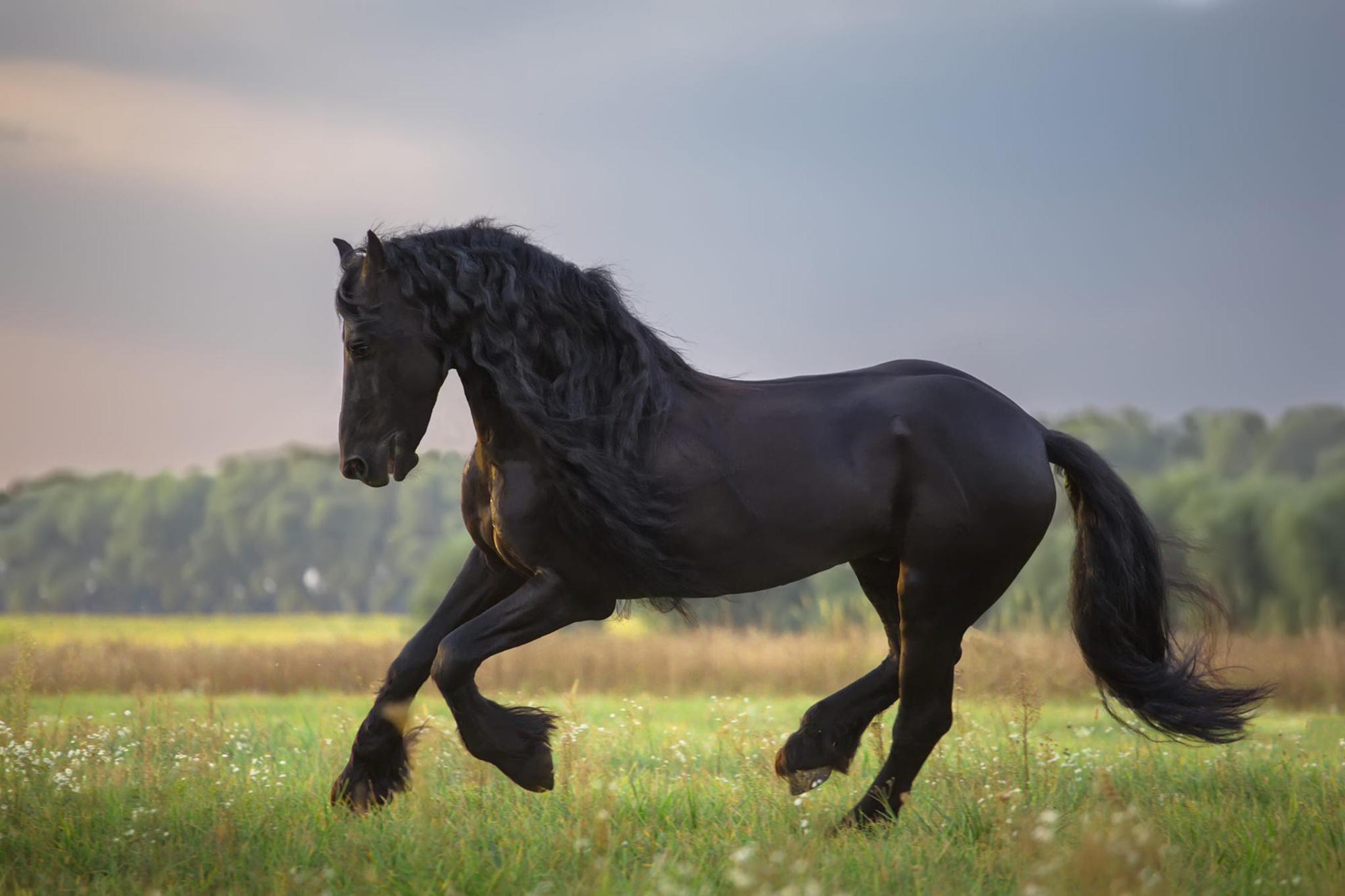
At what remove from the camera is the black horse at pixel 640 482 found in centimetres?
482

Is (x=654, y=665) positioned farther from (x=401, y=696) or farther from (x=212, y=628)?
(x=212, y=628)

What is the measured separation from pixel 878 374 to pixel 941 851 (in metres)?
2.02

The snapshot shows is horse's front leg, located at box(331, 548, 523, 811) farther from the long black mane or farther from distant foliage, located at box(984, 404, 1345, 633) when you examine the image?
distant foliage, located at box(984, 404, 1345, 633)

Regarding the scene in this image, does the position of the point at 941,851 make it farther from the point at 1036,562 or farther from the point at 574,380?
the point at 1036,562

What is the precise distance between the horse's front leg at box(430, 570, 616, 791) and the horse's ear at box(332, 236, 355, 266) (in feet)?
4.89

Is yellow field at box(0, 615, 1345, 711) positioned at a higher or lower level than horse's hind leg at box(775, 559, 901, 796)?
lower

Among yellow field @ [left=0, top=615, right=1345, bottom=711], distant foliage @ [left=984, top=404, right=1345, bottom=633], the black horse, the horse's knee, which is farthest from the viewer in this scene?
distant foliage @ [left=984, top=404, right=1345, bottom=633]

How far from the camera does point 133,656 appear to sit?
15.8 meters

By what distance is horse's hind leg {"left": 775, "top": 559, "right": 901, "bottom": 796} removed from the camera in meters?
5.38

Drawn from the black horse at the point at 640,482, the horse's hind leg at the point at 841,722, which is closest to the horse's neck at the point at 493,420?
the black horse at the point at 640,482

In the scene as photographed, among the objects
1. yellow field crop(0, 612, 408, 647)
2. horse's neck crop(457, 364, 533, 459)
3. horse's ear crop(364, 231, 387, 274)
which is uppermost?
horse's ear crop(364, 231, 387, 274)

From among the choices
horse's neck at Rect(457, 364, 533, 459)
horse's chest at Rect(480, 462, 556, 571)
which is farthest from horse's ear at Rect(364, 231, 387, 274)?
horse's chest at Rect(480, 462, 556, 571)

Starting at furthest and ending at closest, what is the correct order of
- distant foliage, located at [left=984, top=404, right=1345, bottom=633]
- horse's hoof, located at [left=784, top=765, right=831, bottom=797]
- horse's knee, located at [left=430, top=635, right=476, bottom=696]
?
distant foliage, located at [left=984, top=404, right=1345, bottom=633] → horse's hoof, located at [left=784, top=765, right=831, bottom=797] → horse's knee, located at [left=430, top=635, right=476, bottom=696]

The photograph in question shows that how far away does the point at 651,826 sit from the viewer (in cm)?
501
